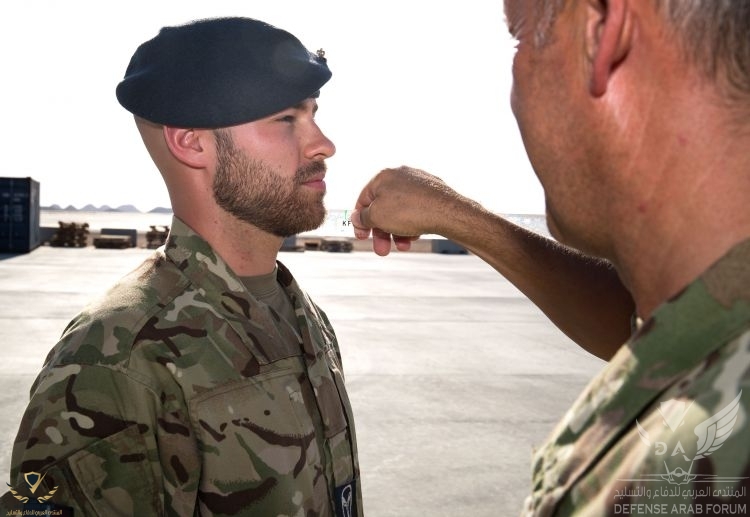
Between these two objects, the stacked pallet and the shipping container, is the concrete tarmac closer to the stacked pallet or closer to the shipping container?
the shipping container

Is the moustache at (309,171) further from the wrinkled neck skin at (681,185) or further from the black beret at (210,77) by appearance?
the wrinkled neck skin at (681,185)

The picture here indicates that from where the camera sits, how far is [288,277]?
2510mm

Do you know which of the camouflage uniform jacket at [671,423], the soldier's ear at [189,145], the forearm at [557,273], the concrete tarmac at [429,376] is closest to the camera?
the camouflage uniform jacket at [671,423]

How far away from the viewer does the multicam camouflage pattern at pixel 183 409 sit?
1.67 m

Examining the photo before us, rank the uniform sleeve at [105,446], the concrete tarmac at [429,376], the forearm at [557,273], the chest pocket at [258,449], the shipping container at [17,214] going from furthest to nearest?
1. the shipping container at [17,214]
2. the concrete tarmac at [429,376]
3. the forearm at [557,273]
4. the chest pocket at [258,449]
5. the uniform sleeve at [105,446]

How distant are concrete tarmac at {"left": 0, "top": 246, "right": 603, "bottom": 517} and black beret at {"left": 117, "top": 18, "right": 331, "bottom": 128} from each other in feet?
9.46

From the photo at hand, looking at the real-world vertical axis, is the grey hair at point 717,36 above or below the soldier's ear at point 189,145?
above

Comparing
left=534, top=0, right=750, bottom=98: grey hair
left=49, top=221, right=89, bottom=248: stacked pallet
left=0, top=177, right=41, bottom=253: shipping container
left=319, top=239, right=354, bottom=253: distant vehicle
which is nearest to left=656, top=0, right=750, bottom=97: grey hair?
left=534, top=0, right=750, bottom=98: grey hair

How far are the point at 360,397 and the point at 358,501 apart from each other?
159 inches

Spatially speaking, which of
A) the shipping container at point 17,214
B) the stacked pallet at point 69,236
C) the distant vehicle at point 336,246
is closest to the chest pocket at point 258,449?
the shipping container at point 17,214

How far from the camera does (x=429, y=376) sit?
23.3 feet

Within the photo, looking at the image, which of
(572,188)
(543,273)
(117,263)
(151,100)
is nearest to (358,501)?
(543,273)

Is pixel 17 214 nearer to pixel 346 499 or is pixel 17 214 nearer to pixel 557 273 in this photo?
pixel 346 499

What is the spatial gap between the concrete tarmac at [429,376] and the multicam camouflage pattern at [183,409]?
7.92 feet
